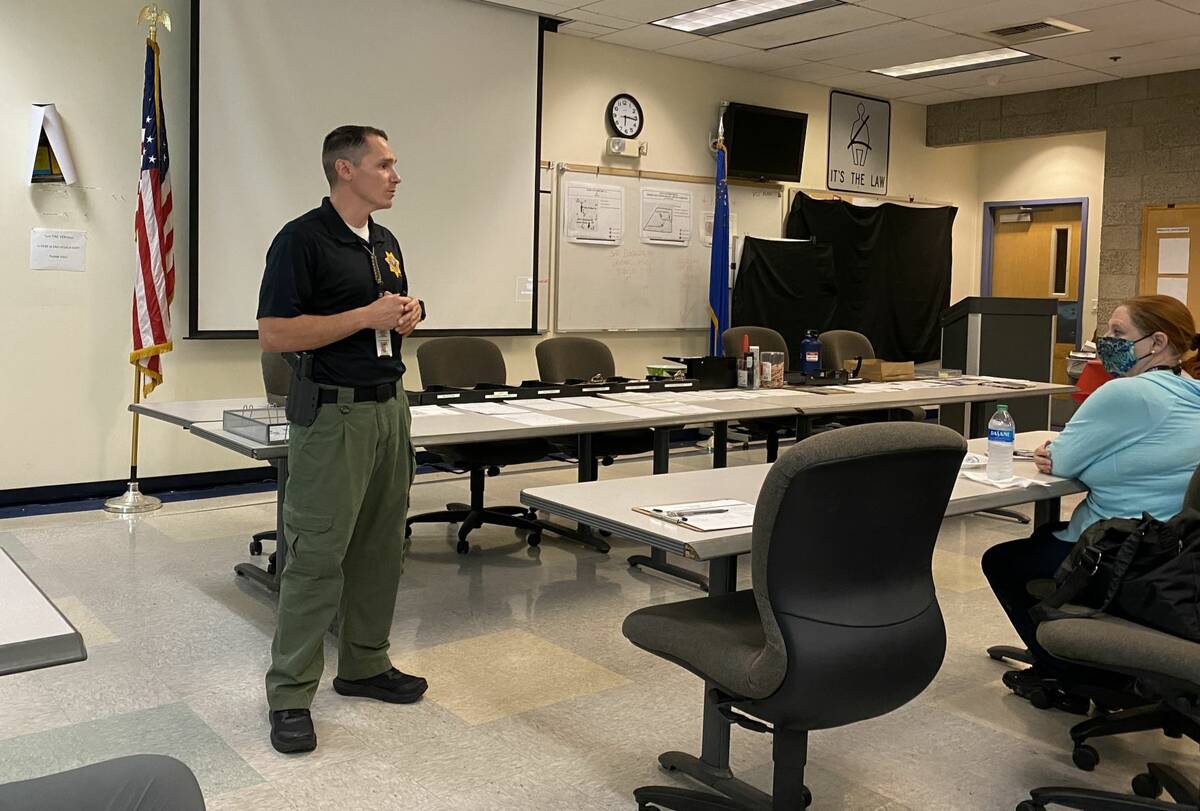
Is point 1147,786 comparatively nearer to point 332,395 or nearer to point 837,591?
point 837,591

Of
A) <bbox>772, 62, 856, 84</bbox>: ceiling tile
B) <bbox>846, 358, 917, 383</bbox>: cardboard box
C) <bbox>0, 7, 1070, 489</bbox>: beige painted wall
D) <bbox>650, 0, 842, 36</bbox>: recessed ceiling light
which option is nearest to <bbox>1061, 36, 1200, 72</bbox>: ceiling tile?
<bbox>772, 62, 856, 84</bbox>: ceiling tile

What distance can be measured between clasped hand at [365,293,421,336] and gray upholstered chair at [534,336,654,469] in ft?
7.34

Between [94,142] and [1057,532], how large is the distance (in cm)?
489

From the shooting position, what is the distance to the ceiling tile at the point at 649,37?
23.4 ft

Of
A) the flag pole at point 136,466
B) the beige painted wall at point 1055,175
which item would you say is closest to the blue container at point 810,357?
the flag pole at point 136,466

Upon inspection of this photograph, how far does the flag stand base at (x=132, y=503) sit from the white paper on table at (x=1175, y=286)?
24.6ft

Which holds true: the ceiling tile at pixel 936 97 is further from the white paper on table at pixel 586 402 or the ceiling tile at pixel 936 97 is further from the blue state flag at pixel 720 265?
the white paper on table at pixel 586 402

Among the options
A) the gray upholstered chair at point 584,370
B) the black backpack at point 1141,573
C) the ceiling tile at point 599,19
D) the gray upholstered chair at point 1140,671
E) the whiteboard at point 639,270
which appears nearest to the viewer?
the gray upholstered chair at point 1140,671

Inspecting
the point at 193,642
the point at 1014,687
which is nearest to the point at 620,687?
the point at 1014,687

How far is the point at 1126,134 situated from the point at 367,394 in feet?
25.6

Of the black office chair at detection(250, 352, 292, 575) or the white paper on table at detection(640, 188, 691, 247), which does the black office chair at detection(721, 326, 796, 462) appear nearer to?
the white paper on table at detection(640, 188, 691, 247)

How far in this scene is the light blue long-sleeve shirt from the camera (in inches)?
104

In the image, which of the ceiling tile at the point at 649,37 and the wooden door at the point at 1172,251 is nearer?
the ceiling tile at the point at 649,37

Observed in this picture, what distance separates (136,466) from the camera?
5.60 metres
